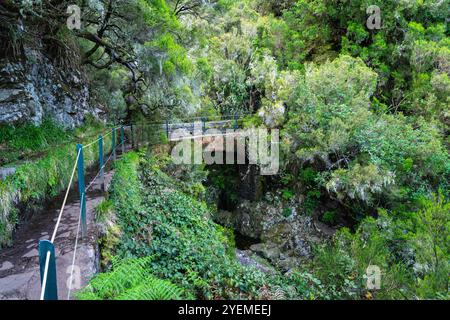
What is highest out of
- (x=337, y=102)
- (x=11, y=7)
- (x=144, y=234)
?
(x=11, y=7)

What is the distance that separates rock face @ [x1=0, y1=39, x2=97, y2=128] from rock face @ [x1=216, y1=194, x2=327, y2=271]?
872 cm

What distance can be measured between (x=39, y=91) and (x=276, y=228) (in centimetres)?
1091

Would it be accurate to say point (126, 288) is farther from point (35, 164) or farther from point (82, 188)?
point (35, 164)

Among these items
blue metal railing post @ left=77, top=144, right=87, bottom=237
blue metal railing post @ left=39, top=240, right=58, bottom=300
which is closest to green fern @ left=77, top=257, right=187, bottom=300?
blue metal railing post @ left=39, top=240, right=58, bottom=300

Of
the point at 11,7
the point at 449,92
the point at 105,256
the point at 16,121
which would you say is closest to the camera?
the point at 105,256

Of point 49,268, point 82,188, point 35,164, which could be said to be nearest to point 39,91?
point 35,164

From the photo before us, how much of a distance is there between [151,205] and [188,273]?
89.0 inches

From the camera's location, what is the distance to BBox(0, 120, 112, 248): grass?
13.8ft

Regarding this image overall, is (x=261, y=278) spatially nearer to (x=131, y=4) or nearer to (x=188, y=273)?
(x=188, y=273)

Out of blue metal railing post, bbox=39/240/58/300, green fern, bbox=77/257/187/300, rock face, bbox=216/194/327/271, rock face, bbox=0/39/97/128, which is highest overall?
rock face, bbox=0/39/97/128

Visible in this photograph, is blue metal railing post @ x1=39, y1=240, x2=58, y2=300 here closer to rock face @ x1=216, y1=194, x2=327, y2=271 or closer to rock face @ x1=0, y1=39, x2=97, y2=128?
rock face @ x1=0, y1=39, x2=97, y2=128

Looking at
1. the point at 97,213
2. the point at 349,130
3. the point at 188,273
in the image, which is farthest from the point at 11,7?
the point at 349,130

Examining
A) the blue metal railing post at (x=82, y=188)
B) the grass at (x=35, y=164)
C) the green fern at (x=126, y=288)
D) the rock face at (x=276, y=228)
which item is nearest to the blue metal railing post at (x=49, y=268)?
the green fern at (x=126, y=288)

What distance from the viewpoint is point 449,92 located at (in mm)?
12227
